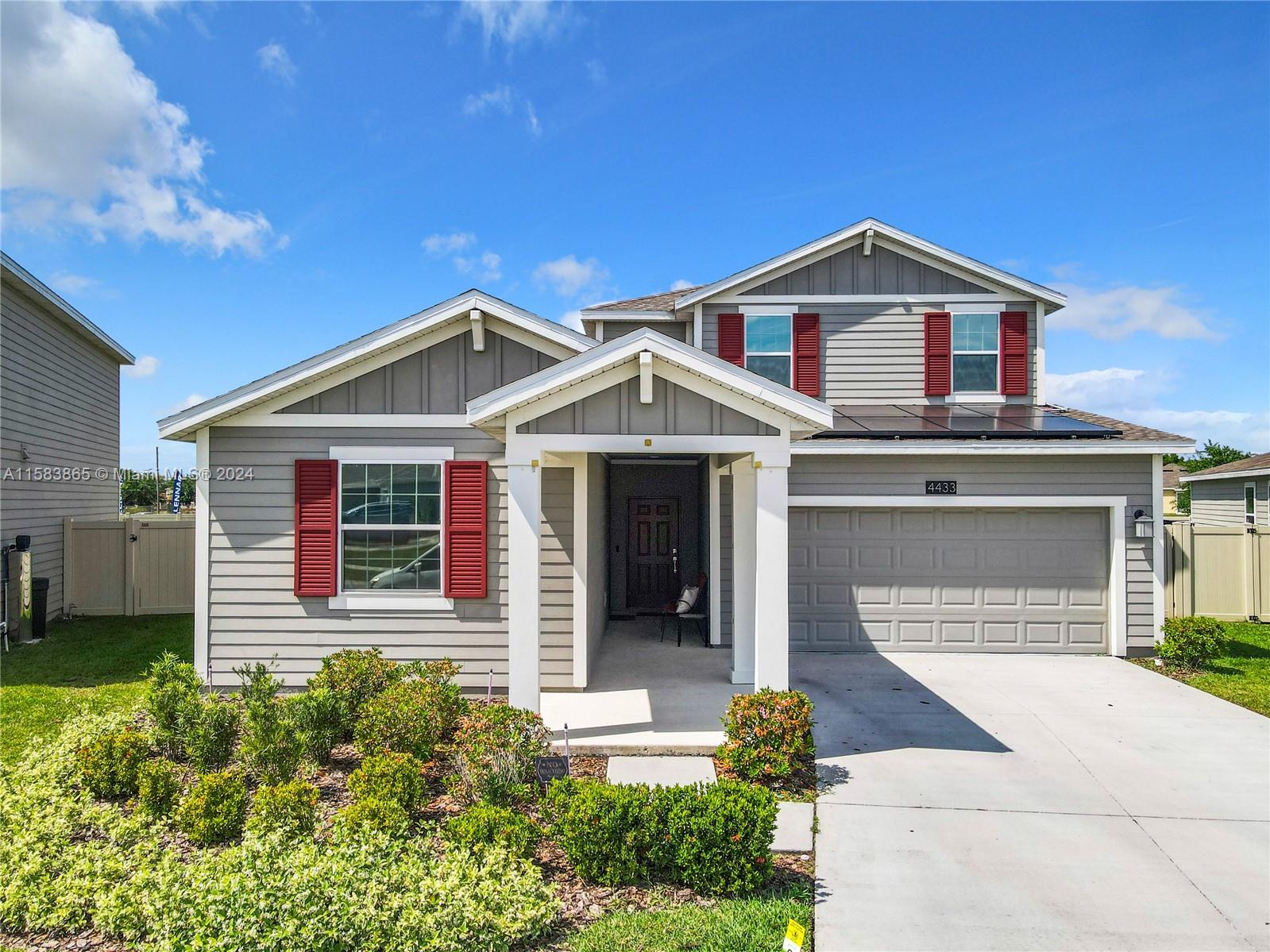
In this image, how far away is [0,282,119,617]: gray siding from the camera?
10328 mm

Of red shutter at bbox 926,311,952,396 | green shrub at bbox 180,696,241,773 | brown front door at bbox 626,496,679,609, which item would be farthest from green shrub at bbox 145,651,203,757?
red shutter at bbox 926,311,952,396

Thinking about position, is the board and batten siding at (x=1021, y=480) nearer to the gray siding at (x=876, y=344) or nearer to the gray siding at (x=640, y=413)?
the gray siding at (x=876, y=344)

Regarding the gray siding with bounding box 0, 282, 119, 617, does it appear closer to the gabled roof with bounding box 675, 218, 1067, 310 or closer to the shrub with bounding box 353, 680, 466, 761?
the shrub with bounding box 353, 680, 466, 761

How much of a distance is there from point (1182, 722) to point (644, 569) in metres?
7.53

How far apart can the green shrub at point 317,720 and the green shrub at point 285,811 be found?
0.98 m

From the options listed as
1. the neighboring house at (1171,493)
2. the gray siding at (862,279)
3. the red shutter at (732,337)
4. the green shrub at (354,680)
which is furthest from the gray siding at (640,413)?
the neighboring house at (1171,493)

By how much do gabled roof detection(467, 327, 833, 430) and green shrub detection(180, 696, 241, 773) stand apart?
3153 mm

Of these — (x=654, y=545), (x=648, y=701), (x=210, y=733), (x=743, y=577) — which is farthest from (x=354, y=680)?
(x=654, y=545)

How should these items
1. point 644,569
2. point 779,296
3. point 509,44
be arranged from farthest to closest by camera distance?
point 644,569 < point 779,296 < point 509,44

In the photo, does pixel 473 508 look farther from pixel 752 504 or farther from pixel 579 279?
pixel 579 279

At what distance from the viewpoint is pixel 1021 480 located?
902cm

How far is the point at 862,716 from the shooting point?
6.64 meters

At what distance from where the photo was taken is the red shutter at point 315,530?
23.4 ft

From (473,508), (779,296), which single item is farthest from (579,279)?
(473,508)
